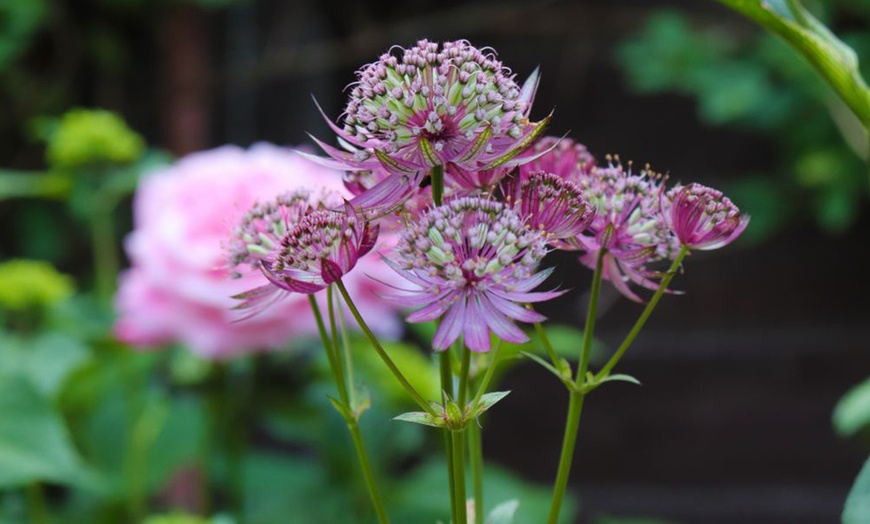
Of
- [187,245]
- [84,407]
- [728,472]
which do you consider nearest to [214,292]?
[187,245]

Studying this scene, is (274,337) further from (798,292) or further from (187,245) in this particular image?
(798,292)

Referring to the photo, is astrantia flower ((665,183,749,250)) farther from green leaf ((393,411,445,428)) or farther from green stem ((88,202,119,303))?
green stem ((88,202,119,303))

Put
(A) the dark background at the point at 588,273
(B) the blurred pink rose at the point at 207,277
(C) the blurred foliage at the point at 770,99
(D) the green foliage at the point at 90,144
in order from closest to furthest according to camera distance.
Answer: (B) the blurred pink rose at the point at 207,277 < (D) the green foliage at the point at 90,144 < (C) the blurred foliage at the point at 770,99 < (A) the dark background at the point at 588,273

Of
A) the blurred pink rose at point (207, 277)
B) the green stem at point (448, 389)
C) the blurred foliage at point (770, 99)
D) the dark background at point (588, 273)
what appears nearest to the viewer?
the green stem at point (448, 389)

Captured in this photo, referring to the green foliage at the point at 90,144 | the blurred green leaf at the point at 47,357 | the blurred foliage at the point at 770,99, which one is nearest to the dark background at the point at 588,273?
the blurred foliage at the point at 770,99

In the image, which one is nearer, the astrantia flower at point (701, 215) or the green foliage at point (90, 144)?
the astrantia flower at point (701, 215)

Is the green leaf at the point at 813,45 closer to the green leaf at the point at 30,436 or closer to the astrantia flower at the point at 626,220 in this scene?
the astrantia flower at the point at 626,220

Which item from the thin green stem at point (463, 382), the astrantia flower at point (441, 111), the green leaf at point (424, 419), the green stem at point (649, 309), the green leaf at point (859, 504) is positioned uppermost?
the astrantia flower at point (441, 111)
